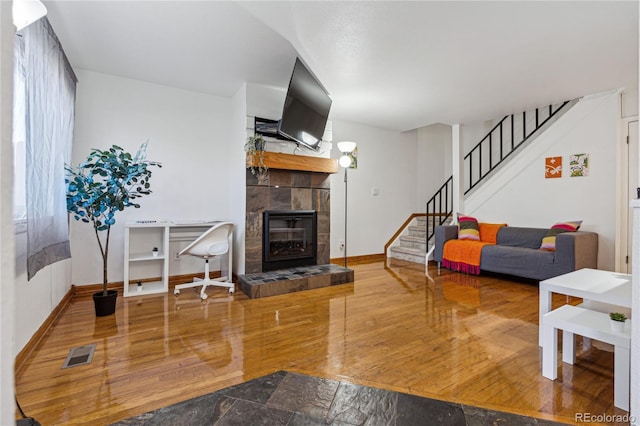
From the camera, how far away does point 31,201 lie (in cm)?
181

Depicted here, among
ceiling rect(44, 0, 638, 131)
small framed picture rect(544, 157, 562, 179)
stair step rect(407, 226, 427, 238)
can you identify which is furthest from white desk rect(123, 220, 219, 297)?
small framed picture rect(544, 157, 562, 179)

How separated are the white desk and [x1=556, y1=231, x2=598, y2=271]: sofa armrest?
4.39m

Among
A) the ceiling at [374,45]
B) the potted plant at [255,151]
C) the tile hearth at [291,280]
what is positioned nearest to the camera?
the ceiling at [374,45]

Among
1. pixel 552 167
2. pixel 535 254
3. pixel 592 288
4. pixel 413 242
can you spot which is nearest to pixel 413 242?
pixel 413 242

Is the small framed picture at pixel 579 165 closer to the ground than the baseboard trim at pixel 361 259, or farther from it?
farther from it

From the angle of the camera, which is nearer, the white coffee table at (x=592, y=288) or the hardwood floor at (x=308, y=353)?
the hardwood floor at (x=308, y=353)

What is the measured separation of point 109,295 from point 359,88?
11.7ft

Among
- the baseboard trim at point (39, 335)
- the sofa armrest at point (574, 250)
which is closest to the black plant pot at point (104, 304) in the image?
the baseboard trim at point (39, 335)

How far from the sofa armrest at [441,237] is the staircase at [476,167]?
0.21 m

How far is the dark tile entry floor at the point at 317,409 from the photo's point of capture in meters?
1.41

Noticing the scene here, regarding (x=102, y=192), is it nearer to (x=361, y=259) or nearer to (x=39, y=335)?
(x=39, y=335)

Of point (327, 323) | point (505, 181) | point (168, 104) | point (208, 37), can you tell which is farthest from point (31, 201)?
point (505, 181)

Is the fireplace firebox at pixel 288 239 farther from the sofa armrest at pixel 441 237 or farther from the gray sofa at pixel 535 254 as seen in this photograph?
the gray sofa at pixel 535 254

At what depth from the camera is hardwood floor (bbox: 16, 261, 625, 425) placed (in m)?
1.57
